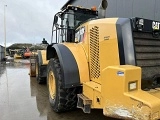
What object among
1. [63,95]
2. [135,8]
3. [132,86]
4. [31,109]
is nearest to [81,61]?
[63,95]

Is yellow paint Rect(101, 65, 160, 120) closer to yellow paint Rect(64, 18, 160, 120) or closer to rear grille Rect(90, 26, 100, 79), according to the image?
yellow paint Rect(64, 18, 160, 120)

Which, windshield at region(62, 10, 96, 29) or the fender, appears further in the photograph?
windshield at region(62, 10, 96, 29)

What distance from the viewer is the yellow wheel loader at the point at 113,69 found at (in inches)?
103

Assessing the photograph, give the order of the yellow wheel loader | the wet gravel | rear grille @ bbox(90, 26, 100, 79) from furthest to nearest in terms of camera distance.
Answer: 1. the wet gravel
2. rear grille @ bbox(90, 26, 100, 79)
3. the yellow wheel loader

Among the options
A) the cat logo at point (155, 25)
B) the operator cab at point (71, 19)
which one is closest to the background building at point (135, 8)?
the operator cab at point (71, 19)

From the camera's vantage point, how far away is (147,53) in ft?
10.9

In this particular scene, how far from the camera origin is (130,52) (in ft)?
10.2

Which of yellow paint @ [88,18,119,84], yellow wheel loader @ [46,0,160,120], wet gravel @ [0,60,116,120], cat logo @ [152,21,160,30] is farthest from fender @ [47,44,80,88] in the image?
cat logo @ [152,21,160,30]

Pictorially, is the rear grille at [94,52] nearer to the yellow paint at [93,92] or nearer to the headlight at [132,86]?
the yellow paint at [93,92]

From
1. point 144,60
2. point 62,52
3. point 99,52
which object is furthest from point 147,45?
point 62,52

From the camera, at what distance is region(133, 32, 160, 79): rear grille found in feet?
10.5

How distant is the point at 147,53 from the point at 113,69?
880 mm

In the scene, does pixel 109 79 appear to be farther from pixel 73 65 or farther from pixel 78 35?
pixel 78 35

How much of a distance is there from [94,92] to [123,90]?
0.78 m
